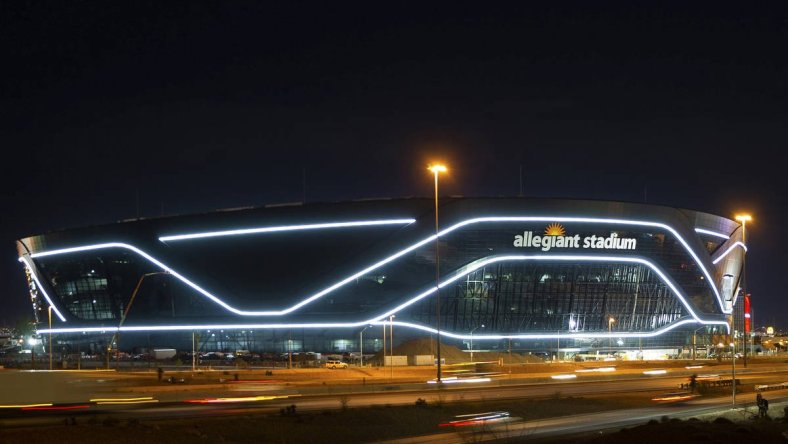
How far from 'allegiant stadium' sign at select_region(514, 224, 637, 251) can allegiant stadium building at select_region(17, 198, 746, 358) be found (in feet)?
0.45

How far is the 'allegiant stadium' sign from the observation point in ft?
343

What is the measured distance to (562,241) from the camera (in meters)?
106

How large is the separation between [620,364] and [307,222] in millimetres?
38936

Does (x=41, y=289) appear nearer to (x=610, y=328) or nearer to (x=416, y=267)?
(x=416, y=267)

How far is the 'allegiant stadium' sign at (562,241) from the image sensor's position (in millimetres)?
104625

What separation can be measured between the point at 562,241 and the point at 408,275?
1854 centimetres

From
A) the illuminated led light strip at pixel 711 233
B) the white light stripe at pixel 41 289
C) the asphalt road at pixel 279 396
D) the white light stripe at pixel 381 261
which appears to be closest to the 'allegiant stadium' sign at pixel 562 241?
the white light stripe at pixel 381 261

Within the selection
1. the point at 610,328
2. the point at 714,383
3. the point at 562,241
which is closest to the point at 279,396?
the point at 714,383

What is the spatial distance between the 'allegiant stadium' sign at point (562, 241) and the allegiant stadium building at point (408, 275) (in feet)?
0.45

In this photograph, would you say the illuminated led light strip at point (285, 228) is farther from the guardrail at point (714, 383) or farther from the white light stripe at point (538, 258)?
the guardrail at point (714, 383)

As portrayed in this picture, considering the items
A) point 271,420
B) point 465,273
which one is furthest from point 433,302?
point 271,420

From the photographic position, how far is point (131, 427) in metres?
29.3

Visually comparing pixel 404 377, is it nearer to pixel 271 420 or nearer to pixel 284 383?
pixel 284 383

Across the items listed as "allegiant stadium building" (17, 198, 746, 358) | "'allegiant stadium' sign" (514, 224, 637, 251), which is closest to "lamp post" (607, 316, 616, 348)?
"allegiant stadium building" (17, 198, 746, 358)
